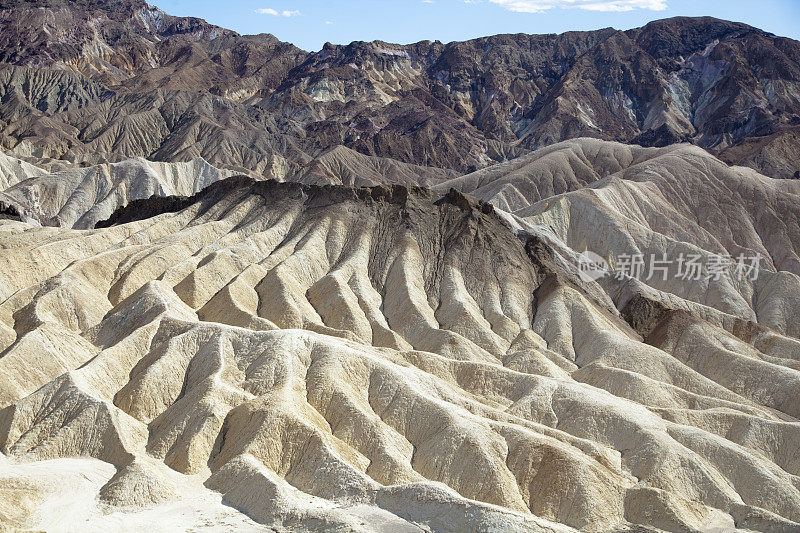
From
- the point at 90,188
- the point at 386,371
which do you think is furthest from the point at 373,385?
the point at 90,188

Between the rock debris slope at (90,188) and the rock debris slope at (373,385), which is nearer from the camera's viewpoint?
the rock debris slope at (373,385)

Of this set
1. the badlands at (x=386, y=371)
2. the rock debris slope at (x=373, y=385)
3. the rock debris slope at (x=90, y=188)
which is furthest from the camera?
the rock debris slope at (x=90, y=188)

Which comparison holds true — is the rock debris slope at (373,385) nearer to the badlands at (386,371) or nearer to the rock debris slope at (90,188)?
the badlands at (386,371)

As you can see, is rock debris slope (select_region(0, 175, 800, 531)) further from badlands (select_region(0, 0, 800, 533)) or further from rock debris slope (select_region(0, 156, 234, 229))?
rock debris slope (select_region(0, 156, 234, 229))

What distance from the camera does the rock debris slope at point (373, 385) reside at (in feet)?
153

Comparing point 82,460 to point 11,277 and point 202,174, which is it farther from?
point 202,174

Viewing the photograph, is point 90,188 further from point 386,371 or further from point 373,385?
point 373,385

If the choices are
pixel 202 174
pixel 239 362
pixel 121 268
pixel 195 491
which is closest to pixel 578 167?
pixel 202 174

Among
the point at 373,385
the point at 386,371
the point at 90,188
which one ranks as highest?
the point at 90,188

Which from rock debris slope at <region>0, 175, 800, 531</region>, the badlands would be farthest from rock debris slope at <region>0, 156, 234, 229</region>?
rock debris slope at <region>0, 175, 800, 531</region>

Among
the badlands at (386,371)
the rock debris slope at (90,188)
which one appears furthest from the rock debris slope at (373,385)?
the rock debris slope at (90,188)

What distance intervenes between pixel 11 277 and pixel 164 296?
13.5m

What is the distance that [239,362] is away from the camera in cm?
5838

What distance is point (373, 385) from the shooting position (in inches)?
2265
